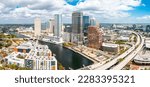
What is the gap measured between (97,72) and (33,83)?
0.78 meters

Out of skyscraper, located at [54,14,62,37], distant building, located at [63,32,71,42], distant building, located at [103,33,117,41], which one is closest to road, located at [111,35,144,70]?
distant building, located at [103,33,117,41]

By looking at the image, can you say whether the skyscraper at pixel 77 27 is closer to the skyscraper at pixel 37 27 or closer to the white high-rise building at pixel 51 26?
the white high-rise building at pixel 51 26

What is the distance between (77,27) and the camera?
3.93 m

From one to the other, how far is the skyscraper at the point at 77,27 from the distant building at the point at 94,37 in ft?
0.43

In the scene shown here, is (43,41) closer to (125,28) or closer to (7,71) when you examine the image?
(7,71)

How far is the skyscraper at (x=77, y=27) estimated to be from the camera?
380 centimetres

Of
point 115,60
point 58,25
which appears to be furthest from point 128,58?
point 58,25

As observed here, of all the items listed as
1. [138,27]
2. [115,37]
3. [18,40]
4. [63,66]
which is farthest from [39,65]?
[138,27]

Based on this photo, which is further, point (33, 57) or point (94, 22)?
point (94, 22)

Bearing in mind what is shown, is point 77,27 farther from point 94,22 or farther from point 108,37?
point 108,37

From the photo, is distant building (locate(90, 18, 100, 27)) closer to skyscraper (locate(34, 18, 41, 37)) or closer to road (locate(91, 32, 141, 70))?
road (locate(91, 32, 141, 70))

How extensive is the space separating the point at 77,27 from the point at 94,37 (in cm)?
28

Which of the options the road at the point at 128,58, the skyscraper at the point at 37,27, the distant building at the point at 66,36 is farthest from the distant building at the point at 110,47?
the skyscraper at the point at 37,27

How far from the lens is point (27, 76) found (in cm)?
316
